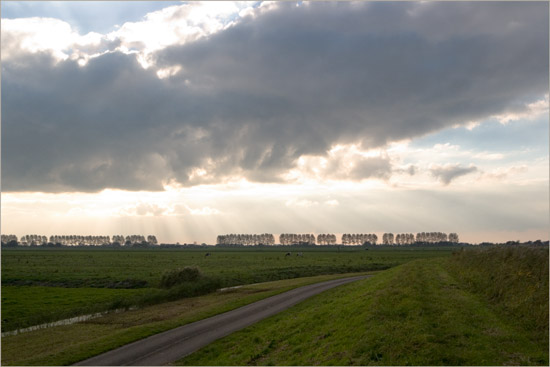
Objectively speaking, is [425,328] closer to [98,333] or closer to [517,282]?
[517,282]

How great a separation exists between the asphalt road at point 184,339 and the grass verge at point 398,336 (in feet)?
4.00

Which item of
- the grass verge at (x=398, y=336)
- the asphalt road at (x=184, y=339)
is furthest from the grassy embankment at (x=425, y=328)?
the asphalt road at (x=184, y=339)

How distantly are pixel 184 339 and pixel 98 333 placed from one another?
883 cm

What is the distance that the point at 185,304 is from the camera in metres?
40.8

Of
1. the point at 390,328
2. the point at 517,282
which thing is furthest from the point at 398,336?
the point at 517,282

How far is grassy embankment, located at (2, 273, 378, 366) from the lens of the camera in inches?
881

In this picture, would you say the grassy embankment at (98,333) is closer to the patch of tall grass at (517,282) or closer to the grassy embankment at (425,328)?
the grassy embankment at (425,328)

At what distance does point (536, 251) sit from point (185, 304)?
3143cm

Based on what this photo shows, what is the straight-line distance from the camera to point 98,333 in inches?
1141

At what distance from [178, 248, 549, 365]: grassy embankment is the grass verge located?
4 centimetres

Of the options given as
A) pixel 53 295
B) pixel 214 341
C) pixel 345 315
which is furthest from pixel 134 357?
pixel 53 295

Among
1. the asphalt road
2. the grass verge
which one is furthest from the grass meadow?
the asphalt road

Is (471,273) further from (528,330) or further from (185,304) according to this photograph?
(185,304)

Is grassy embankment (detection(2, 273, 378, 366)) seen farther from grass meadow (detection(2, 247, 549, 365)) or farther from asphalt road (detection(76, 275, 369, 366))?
asphalt road (detection(76, 275, 369, 366))
